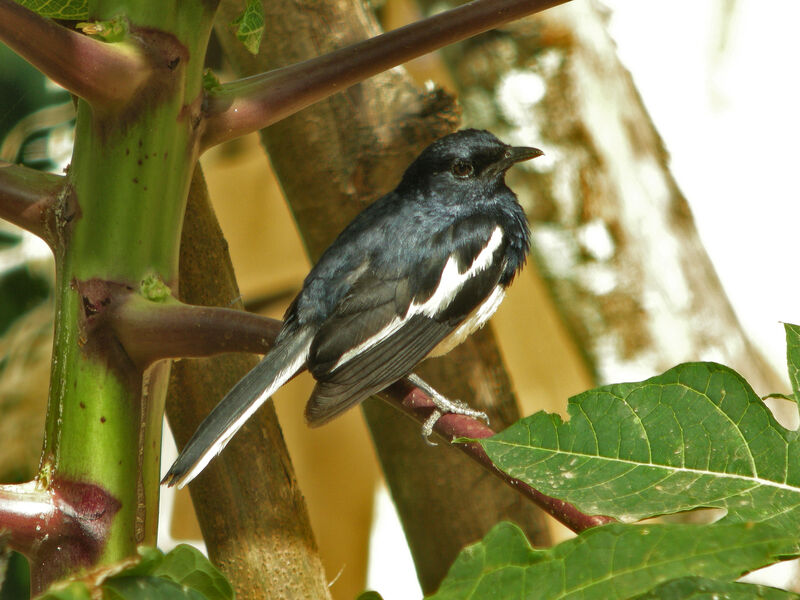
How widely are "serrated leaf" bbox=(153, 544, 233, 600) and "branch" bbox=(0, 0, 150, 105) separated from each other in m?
0.45

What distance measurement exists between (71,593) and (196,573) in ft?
0.39

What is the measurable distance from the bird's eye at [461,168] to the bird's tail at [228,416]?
734 millimetres

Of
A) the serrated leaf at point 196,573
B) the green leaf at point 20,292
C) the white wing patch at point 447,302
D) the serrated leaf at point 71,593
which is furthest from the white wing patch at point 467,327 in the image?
the serrated leaf at point 71,593

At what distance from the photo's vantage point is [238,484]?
1.23 m

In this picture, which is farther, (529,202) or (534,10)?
(529,202)

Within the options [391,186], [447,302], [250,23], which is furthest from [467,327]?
[250,23]

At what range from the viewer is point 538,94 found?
2494 mm

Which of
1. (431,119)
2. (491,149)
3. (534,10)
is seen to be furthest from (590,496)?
(491,149)

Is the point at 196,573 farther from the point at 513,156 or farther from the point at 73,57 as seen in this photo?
the point at 513,156

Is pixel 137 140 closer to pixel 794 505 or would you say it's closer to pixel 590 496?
pixel 590 496

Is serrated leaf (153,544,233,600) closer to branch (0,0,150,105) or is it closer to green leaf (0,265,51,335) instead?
branch (0,0,150,105)

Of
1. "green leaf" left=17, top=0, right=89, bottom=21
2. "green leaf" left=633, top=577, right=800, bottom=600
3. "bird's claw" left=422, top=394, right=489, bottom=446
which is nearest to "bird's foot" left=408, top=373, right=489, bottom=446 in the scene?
"bird's claw" left=422, top=394, right=489, bottom=446

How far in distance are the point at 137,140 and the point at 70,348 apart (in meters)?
0.21

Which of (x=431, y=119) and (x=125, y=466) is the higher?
(x=431, y=119)
